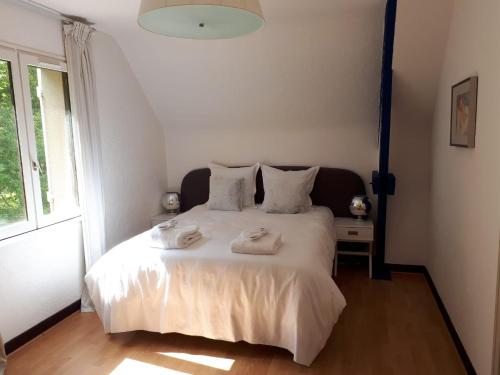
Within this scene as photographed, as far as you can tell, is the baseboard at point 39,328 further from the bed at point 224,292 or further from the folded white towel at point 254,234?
the folded white towel at point 254,234

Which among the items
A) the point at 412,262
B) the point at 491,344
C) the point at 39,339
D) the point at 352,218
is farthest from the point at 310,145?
the point at 39,339

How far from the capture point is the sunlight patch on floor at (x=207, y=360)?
248 centimetres

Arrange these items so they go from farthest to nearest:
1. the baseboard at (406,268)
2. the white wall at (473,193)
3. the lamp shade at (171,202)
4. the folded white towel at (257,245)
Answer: the lamp shade at (171,202)
the baseboard at (406,268)
the folded white towel at (257,245)
the white wall at (473,193)

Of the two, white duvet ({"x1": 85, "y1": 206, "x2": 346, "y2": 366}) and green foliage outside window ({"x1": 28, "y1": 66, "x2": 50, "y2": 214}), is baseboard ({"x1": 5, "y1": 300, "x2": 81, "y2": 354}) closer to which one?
white duvet ({"x1": 85, "y1": 206, "x2": 346, "y2": 366})

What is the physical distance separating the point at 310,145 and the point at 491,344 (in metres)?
2.64

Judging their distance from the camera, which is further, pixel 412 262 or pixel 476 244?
Answer: pixel 412 262

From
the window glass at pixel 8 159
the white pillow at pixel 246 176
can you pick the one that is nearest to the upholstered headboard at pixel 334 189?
the white pillow at pixel 246 176

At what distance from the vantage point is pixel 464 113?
2502mm

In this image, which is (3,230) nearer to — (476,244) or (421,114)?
(476,244)

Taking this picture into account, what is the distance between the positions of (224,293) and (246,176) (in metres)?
1.82

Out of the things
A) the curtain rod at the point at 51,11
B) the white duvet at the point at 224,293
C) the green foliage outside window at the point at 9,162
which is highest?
the curtain rod at the point at 51,11

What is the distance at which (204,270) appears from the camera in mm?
2596

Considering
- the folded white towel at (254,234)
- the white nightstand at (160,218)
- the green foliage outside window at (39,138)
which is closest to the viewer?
the folded white towel at (254,234)

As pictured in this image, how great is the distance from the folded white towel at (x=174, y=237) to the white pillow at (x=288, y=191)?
102cm
